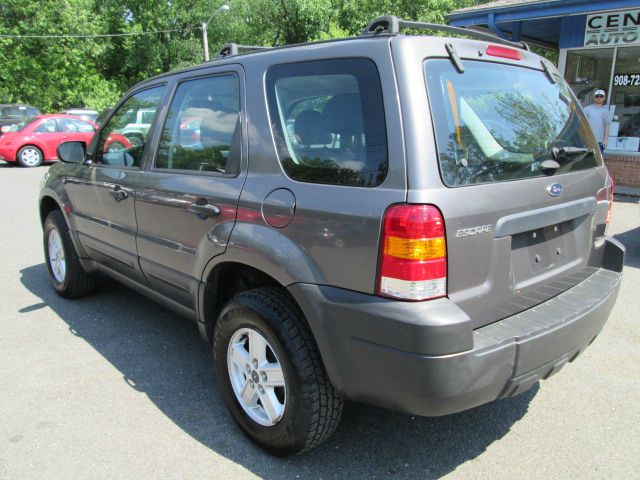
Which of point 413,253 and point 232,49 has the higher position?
point 232,49

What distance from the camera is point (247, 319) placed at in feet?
8.23

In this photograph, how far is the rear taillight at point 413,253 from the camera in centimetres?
195

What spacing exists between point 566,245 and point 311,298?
134 centimetres

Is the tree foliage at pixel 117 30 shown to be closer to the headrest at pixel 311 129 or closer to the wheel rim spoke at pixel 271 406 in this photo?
the headrest at pixel 311 129

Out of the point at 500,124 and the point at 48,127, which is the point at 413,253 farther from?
the point at 48,127

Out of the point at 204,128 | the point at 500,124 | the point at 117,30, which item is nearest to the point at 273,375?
the point at 204,128

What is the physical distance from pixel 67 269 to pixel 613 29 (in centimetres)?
1110

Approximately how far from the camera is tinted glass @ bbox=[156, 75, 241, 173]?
275 cm

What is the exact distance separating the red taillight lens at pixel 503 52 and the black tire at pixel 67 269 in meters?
3.67

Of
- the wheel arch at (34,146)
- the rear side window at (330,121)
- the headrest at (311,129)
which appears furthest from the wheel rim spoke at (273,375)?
the wheel arch at (34,146)

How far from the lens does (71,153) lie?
4.12 meters

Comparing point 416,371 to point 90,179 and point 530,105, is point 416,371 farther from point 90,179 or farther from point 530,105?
point 90,179

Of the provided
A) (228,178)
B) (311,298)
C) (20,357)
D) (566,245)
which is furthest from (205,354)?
(566,245)

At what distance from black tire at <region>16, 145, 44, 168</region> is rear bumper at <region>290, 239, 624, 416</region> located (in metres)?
16.3
